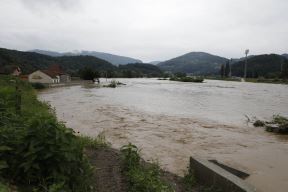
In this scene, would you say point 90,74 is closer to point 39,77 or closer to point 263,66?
point 39,77

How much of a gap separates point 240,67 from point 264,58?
52.1 feet

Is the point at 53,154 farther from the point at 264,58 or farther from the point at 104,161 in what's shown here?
the point at 264,58

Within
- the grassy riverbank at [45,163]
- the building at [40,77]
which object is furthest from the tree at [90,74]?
the grassy riverbank at [45,163]

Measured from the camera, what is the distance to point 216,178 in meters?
6.70

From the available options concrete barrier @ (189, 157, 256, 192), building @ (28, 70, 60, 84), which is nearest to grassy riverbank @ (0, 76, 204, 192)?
concrete barrier @ (189, 157, 256, 192)

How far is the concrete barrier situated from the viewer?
241 inches

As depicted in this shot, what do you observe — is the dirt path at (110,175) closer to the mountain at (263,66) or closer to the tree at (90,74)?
the tree at (90,74)

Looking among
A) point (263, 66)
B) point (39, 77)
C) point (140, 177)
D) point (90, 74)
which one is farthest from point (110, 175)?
point (263, 66)

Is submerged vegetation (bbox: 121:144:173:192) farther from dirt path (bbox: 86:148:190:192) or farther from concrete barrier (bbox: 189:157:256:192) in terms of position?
concrete barrier (bbox: 189:157:256:192)

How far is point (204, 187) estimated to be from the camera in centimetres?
698

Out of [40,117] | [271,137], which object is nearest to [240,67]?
[271,137]

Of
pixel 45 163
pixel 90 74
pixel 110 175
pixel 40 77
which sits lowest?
pixel 110 175

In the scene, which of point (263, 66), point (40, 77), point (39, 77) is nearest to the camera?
point (39, 77)

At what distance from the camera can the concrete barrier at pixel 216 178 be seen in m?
6.12
